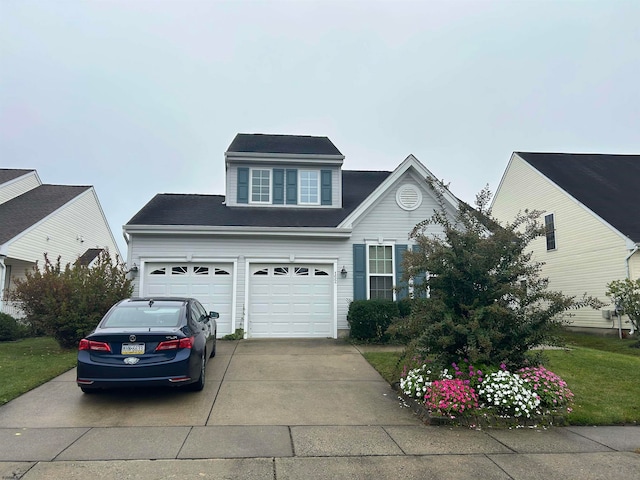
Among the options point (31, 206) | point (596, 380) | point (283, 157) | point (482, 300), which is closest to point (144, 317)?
point (482, 300)

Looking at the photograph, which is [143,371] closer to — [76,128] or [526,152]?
[76,128]

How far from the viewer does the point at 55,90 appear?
17.3 metres

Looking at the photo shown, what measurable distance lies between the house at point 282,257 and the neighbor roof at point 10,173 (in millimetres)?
11115

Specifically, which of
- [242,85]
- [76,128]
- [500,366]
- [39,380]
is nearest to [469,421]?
[500,366]

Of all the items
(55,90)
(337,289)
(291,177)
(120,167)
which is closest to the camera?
(337,289)

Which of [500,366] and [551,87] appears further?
[551,87]

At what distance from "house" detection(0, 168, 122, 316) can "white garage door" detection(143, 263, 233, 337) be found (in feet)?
17.4

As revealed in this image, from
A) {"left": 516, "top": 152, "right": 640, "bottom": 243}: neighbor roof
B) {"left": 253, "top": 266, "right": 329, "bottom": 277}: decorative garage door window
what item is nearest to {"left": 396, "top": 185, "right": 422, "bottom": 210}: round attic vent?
{"left": 253, "top": 266, "right": 329, "bottom": 277}: decorative garage door window

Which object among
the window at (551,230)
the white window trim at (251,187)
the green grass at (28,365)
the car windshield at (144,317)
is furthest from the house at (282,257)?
the window at (551,230)

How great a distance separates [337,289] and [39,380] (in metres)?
7.85

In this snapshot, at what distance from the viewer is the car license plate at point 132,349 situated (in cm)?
605

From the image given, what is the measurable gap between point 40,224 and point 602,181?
24192mm

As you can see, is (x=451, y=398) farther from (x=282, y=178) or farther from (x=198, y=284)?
(x=282, y=178)

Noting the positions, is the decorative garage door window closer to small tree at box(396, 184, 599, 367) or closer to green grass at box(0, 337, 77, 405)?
green grass at box(0, 337, 77, 405)
